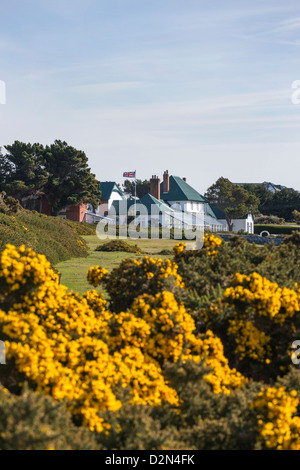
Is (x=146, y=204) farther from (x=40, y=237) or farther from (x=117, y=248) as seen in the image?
(x=40, y=237)

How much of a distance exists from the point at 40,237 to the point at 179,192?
187 feet

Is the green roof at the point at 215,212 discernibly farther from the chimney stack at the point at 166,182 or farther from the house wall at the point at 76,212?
the house wall at the point at 76,212

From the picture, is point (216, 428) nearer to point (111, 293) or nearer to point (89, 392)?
point (89, 392)

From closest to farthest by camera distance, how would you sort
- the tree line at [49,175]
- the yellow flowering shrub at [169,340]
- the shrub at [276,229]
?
the yellow flowering shrub at [169,340]
the tree line at [49,175]
the shrub at [276,229]

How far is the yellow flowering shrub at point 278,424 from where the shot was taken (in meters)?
3.99

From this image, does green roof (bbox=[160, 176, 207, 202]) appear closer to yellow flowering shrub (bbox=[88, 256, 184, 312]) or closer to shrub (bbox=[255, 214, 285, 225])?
shrub (bbox=[255, 214, 285, 225])

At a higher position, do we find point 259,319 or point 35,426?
point 259,319

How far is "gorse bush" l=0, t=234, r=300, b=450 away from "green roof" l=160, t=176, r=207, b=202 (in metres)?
69.9

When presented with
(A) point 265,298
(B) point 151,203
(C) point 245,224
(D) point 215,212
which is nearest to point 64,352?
(A) point 265,298

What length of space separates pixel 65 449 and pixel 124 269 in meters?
3.46

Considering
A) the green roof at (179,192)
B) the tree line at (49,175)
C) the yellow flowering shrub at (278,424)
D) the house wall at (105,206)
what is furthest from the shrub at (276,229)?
the yellow flowering shrub at (278,424)

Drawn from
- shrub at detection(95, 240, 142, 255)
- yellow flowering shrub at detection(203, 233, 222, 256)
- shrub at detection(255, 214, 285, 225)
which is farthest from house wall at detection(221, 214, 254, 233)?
yellow flowering shrub at detection(203, 233, 222, 256)

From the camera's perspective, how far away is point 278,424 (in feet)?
13.1
